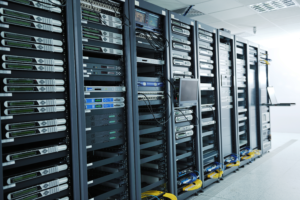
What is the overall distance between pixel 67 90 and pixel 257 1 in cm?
345

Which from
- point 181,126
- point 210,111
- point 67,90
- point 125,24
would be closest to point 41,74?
point 67,90

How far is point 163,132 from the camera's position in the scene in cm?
270

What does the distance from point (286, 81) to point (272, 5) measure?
4.32 m

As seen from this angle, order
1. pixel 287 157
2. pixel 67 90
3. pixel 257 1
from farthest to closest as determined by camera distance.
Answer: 1. pixel 287 157
2. pixel 257 1
3. pixel 67 90

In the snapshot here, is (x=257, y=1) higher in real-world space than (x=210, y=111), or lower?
higher

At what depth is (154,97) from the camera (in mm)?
2576

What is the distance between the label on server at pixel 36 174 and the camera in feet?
5.02

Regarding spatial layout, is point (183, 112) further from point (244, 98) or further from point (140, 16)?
point (244, 98)

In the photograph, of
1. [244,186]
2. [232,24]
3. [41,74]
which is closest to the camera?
[41,74]

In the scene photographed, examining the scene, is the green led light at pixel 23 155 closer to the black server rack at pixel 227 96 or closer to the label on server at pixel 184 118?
the label on server at pixel 184 118

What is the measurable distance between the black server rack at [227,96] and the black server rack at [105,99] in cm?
183

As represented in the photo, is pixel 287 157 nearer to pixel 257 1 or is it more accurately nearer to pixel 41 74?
pixel 257 1

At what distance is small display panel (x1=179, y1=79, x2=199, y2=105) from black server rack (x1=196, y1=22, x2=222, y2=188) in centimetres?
37

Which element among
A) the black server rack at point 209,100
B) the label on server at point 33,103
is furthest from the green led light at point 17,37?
the black server rack at point 209,100
